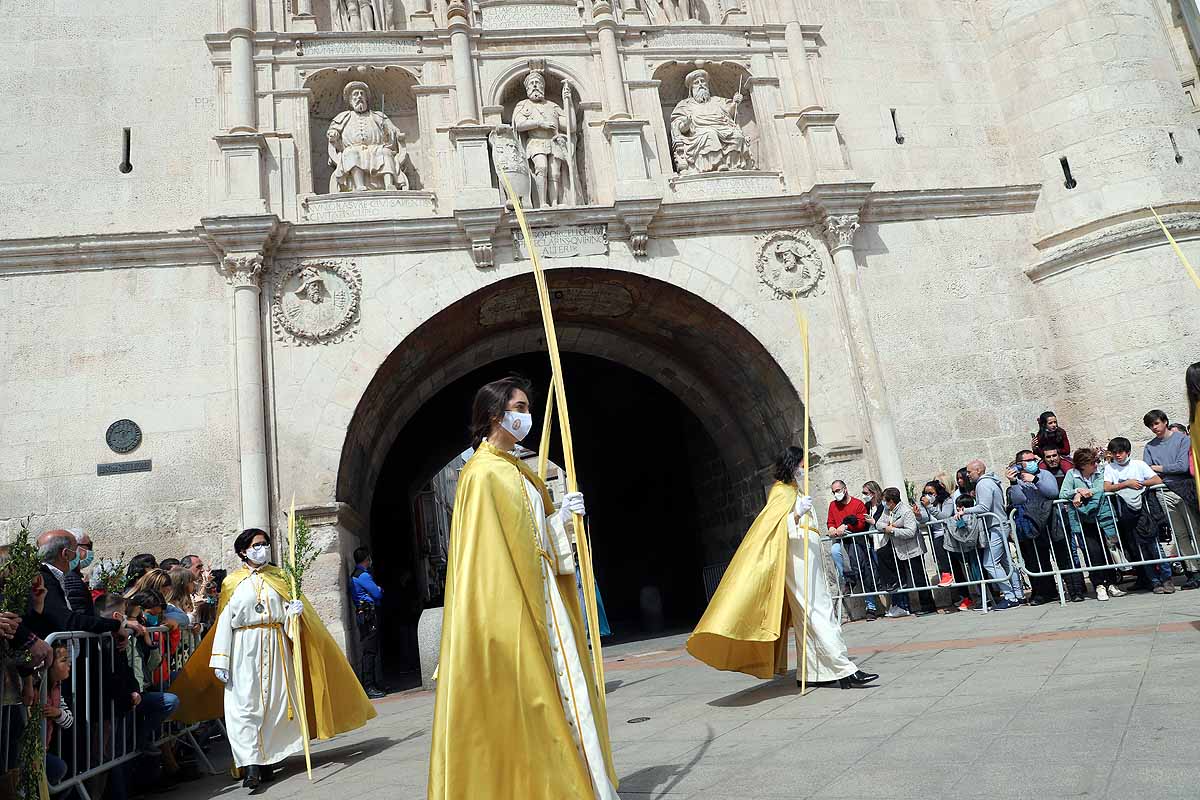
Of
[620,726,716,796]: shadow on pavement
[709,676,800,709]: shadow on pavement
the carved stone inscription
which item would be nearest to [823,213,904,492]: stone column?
the carved stone inscription

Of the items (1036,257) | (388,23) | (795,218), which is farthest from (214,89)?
(1036,257)

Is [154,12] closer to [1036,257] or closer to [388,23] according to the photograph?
[388,23]

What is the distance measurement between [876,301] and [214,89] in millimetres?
9856

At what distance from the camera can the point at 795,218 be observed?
1279 cm

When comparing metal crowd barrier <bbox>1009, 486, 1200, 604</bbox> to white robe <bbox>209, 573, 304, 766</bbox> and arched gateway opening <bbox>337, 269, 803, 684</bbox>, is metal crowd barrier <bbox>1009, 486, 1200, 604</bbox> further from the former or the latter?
white robe <bbox>209, 573, 304, 766</bbox>

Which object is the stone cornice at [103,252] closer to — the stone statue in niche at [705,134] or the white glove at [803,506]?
the stone statue in niche at [705,134]

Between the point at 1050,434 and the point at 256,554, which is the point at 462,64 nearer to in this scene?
the point at 256,554

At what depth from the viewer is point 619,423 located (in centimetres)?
1930

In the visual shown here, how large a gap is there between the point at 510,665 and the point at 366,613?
331 inches

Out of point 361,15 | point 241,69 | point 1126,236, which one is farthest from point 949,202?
point 241,69

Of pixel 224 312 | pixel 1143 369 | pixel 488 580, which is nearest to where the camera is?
pixel 488 580

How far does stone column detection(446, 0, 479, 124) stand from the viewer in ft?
40.7

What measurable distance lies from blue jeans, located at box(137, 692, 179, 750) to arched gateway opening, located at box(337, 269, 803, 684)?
5.27 meters

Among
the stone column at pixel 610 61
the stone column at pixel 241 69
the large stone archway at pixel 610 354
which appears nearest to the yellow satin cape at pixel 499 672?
the large stone archway at pixel 610 354
